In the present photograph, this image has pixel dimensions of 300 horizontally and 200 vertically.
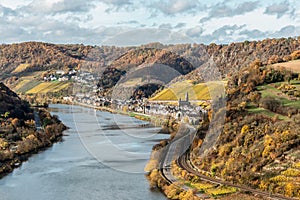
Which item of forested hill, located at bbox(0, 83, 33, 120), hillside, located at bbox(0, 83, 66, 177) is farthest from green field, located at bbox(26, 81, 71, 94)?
forested hill, located at bbox(0, 83, 33, 120)

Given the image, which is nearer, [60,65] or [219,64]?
[219,64]

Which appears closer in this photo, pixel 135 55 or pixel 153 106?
pixel 153 106

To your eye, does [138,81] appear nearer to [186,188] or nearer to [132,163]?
[132,163]

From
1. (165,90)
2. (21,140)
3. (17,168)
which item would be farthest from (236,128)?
(165,90)

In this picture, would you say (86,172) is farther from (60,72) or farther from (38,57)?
(38,57)

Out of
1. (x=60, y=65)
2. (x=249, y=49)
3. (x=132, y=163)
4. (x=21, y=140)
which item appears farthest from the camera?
(x=60, y=65)

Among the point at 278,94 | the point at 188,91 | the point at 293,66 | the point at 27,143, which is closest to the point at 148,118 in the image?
the point at 188,91
